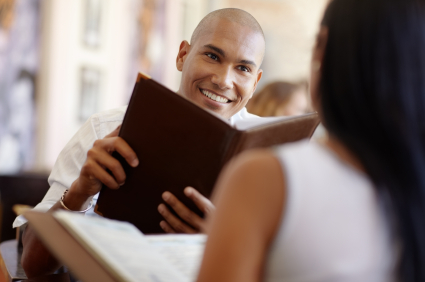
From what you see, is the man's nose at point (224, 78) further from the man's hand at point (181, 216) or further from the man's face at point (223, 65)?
the man's hand at point (181, 216)

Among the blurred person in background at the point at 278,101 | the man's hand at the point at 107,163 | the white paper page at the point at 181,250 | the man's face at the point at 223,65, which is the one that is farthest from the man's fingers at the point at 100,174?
the blurred person in background at the point at 278,101

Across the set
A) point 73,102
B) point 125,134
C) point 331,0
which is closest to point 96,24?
point 73,102

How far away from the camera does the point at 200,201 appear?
1.15 meters

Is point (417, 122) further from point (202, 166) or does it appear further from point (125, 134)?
point (125, 134)

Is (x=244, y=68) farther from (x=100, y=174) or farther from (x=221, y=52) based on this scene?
(x=100, y=174)

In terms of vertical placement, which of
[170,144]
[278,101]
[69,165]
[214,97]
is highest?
[278,101]

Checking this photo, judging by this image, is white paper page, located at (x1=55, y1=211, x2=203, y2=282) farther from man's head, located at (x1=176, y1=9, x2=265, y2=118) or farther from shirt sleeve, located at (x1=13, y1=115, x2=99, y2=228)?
man's head, located at (x1=176, y1=9, x2=265, y2=118)

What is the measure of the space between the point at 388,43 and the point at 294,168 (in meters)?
0.23

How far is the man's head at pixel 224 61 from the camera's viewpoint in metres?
2.06

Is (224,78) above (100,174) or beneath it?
above

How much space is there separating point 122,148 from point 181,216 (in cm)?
22

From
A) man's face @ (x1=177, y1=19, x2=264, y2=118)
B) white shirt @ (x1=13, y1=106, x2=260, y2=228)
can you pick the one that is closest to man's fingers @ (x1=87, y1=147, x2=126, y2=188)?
white shirt @ (x1=13, y1=106, x2=260, y2=228)

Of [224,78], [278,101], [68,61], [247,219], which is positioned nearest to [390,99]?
[247,219]

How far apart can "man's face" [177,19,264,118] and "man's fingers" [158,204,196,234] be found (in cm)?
91
